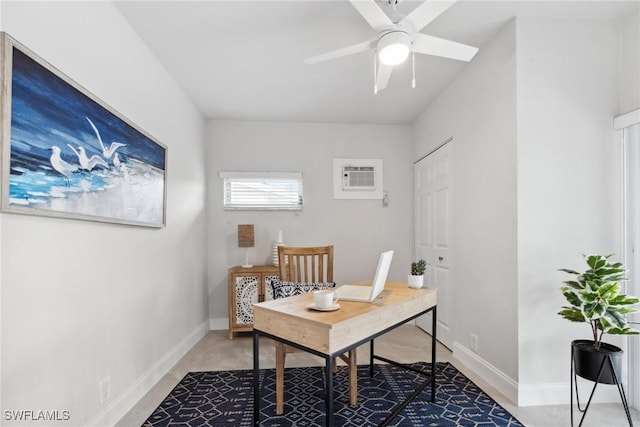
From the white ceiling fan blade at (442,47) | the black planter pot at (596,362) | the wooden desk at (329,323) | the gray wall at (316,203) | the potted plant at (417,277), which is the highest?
the white ceiling fan blade at (442,47)

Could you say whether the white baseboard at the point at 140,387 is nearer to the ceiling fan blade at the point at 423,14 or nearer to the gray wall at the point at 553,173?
the gray wall at the point at 553,173

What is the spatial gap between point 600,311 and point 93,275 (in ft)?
9.09

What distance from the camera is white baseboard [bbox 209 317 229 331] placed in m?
4.00

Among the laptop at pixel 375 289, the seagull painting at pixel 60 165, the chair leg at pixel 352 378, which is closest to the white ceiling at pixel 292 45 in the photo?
the seagull painting at pixel 60 165

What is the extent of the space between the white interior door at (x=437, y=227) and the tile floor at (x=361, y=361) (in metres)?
0.35

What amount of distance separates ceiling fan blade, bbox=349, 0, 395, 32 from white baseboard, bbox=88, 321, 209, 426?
255 cm

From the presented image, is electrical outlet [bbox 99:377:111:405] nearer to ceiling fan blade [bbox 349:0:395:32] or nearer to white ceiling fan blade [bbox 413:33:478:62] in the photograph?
ceiling fan blade [bbox 349:0:395:32]

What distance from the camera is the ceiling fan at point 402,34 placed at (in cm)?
156

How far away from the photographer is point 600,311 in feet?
5.83

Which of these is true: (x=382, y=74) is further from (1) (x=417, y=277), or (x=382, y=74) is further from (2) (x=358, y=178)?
(2) (x=358, y=178)

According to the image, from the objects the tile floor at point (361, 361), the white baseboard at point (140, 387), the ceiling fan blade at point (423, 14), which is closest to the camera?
the ceiling fan blade at point (423, 14)

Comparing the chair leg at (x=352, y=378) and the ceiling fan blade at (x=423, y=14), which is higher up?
the ceiling fan blade at (x=423, y=14)

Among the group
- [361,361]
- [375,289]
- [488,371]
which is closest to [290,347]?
[361,361]

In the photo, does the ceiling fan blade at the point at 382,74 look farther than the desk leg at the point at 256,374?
Yes
